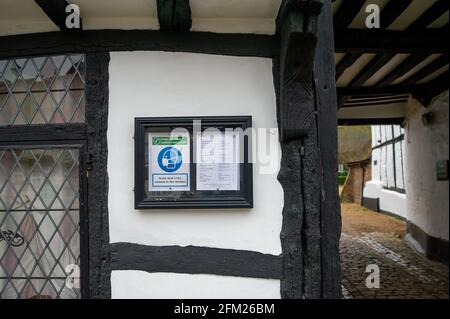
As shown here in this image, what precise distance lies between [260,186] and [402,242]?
6707mm

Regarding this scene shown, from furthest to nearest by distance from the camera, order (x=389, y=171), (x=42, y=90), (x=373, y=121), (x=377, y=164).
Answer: (x=377, y=164) < (x=389, y=171) < (x=373, y=121) < (x=42, y=90)

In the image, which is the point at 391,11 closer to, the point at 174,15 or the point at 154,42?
the point at 174,15

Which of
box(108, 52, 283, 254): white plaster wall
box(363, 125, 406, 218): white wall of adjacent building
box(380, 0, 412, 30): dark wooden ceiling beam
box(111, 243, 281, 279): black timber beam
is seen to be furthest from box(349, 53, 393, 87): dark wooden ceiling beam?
box(363, 125, 406, 218): white wall of adjacent building

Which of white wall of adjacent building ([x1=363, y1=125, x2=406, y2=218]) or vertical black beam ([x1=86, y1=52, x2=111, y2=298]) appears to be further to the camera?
white wall of adjacent building ([x1=363, y1=125, x2=406, y2=218])

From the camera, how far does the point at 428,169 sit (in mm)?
6641

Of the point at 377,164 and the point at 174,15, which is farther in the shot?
the point at 377,164

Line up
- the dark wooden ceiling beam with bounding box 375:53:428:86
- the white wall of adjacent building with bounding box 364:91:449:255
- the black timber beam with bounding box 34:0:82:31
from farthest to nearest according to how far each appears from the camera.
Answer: the white wall of adjacent building with bounding box 364:91:449:255 → the dark wooden ceiling beam with bounding box 375:53:428:86 → the black timber beam with bounding box 34:0:82:31

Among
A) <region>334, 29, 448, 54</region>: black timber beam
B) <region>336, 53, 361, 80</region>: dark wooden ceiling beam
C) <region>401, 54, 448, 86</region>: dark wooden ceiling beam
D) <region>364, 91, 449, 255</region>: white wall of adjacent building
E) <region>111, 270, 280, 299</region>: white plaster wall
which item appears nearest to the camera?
<region>111, 270, 280, 299</region>: white plaster wall

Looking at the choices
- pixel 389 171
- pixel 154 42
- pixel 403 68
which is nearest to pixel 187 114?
pixel 154 42

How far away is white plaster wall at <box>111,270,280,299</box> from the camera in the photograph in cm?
256

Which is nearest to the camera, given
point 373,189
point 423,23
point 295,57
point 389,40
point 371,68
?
point 295,57

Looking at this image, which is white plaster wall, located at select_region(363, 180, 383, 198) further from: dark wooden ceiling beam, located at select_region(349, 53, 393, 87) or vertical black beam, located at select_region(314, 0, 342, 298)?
vertical black beam, located at select_region(314, 0, 342, 298)

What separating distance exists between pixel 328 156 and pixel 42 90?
2.21 m
